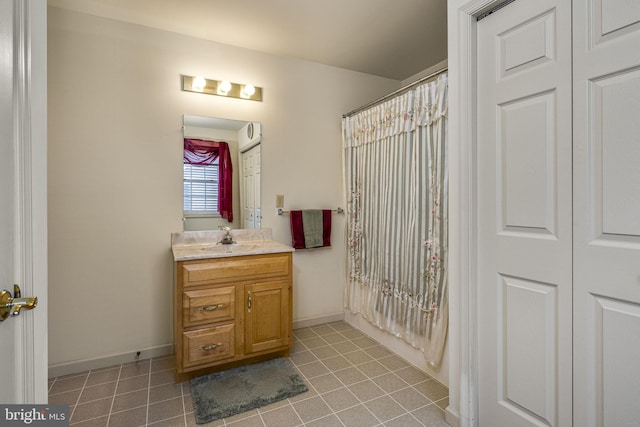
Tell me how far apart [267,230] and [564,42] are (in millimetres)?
2332

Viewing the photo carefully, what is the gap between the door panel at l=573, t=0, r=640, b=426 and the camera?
1.10 m

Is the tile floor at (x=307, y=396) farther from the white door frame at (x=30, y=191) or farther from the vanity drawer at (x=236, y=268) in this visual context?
the white door frame at (x=30, y=191)

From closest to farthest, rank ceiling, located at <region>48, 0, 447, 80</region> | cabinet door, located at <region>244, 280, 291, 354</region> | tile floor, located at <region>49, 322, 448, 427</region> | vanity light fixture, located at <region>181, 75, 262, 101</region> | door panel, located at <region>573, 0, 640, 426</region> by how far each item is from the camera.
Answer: door panel, located at <region>573, 0, 640, 426</region>
tile floor, located at <region>49, 322, 448, 427</region>
ceiling, located at <region>48, 0, 447, 80</region>
cabinet door, located at <region>244, 280, 291, 354</region>
vanity light fixture, located at <region>181, 75, 262, 101</region>

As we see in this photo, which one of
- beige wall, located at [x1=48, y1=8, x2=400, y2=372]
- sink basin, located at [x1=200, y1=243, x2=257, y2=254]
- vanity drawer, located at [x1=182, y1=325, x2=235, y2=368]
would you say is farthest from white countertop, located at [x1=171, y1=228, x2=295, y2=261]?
vanity drawer, located at [x1=182, y1=325, x2=235, y2=368]

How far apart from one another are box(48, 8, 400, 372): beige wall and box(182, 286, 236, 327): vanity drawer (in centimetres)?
58

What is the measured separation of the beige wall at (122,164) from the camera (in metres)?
2.19

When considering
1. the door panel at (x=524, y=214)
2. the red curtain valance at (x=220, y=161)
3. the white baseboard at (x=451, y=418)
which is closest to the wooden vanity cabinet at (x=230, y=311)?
the red curtain valance at (x=220, y=161)

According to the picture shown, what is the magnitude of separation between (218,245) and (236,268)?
1.51 feet

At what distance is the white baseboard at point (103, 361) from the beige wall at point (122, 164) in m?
0.01

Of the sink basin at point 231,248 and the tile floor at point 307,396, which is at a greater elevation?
the sink basin at point 231,248

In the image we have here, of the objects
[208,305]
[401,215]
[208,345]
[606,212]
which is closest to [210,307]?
[208,305]

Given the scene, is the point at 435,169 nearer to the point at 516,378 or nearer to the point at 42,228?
the point at 516,378

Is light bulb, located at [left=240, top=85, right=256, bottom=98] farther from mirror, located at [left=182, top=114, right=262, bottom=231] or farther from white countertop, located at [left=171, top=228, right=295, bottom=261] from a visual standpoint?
white countertop, located at [left=171, top=228, right=295, bottom=261]

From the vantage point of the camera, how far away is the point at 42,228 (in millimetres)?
983
